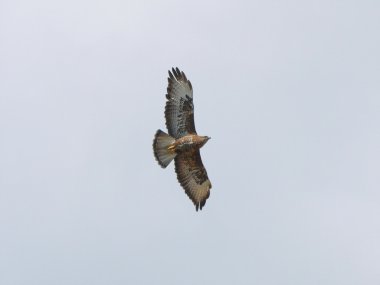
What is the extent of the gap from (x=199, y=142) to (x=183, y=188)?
1.91 metres

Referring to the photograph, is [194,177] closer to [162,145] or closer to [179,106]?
[162,145]

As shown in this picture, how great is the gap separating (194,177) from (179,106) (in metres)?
2.30

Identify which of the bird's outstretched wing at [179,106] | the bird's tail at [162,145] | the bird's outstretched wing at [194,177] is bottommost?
the bird's outstretched wing at [194,177]

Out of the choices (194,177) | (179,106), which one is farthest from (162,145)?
Answer: (194,177)

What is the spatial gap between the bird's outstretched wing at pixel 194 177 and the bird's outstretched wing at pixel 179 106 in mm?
850

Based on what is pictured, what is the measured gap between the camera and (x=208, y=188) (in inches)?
1220

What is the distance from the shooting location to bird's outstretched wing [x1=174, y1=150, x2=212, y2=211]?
3030cm

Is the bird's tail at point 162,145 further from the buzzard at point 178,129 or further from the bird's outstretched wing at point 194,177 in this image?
the bird's outstretched wing at point 194,177

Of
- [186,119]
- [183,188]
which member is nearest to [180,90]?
[186,119]

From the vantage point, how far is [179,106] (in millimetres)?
29625

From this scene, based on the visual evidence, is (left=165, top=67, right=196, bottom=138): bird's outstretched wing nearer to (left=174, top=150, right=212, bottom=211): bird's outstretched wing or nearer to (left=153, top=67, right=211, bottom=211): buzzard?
(left=153, top=67, right=211, bottom=211): buzzard

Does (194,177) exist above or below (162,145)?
below

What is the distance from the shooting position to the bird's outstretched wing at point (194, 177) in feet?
99.4

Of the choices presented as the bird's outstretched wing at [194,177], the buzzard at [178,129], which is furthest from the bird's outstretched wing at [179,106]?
the bird's outstretched wing at [194,177]
